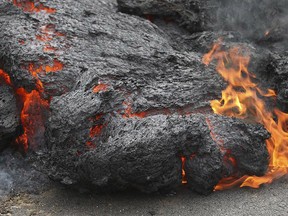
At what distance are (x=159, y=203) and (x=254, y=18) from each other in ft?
10.8

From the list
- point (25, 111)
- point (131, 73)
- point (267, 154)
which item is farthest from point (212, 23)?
point (25, 111)

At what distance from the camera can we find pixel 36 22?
4836 mm

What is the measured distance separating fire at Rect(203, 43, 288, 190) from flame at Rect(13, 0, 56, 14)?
213cm

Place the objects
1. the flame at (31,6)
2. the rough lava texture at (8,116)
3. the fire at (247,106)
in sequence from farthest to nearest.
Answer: the flame at (31,6), the rough lava texture at (8,116), the fire at (247,106)

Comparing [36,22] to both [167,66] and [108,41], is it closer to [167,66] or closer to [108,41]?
[108,41]

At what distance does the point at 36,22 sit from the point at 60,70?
0.86 m

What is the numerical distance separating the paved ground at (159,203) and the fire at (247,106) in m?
0.14

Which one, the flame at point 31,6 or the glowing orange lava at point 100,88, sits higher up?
the flame at point 31,6

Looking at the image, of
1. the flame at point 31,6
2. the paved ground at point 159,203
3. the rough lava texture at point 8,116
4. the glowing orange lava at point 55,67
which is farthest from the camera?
the flame at point 31,6

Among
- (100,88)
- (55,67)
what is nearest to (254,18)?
(100,88)

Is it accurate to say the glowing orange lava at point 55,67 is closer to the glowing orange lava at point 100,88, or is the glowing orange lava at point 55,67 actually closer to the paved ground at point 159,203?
the glowing orange lava at point 100,88

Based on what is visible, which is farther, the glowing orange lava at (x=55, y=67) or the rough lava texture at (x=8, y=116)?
the rough lava texture at (x=8, y=116)

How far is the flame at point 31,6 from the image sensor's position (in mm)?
5043

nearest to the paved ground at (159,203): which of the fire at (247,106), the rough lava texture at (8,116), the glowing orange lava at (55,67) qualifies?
the fire at (247,106)
